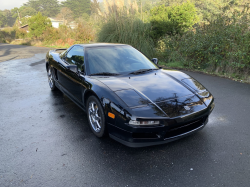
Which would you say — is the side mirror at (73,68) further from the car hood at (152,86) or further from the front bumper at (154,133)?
the front bumper at (154,133)

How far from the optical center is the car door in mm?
3529

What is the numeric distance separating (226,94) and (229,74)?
204 centimetres

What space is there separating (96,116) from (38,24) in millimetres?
27465

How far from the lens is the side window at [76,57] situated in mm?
3688

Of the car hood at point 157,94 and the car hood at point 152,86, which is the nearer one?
the car hood at point 157,94

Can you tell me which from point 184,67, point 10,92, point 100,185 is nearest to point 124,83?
point 100,185

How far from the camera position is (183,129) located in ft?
8.46

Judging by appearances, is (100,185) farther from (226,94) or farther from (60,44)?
(60,44)

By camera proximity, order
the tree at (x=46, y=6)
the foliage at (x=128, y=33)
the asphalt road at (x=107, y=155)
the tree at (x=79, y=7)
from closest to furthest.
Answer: the asphalt road at (x=107, y=155) < the foliage at (x=128, y=33) < the tree at (x=79, y=7) < the tree at (x=46, y=6)

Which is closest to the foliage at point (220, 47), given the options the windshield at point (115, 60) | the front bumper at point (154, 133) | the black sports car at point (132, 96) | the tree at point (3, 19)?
the black sports car at point (132, 96)

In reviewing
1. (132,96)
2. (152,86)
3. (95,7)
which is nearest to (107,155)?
(132,96)

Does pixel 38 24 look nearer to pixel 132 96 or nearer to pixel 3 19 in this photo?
pixel 132 96

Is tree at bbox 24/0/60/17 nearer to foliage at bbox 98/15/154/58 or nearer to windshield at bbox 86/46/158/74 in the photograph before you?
foliage at bbox 98/15/154/58

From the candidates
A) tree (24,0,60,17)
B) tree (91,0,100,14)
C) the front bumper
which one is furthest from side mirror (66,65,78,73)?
tree (24,0,60,17)
